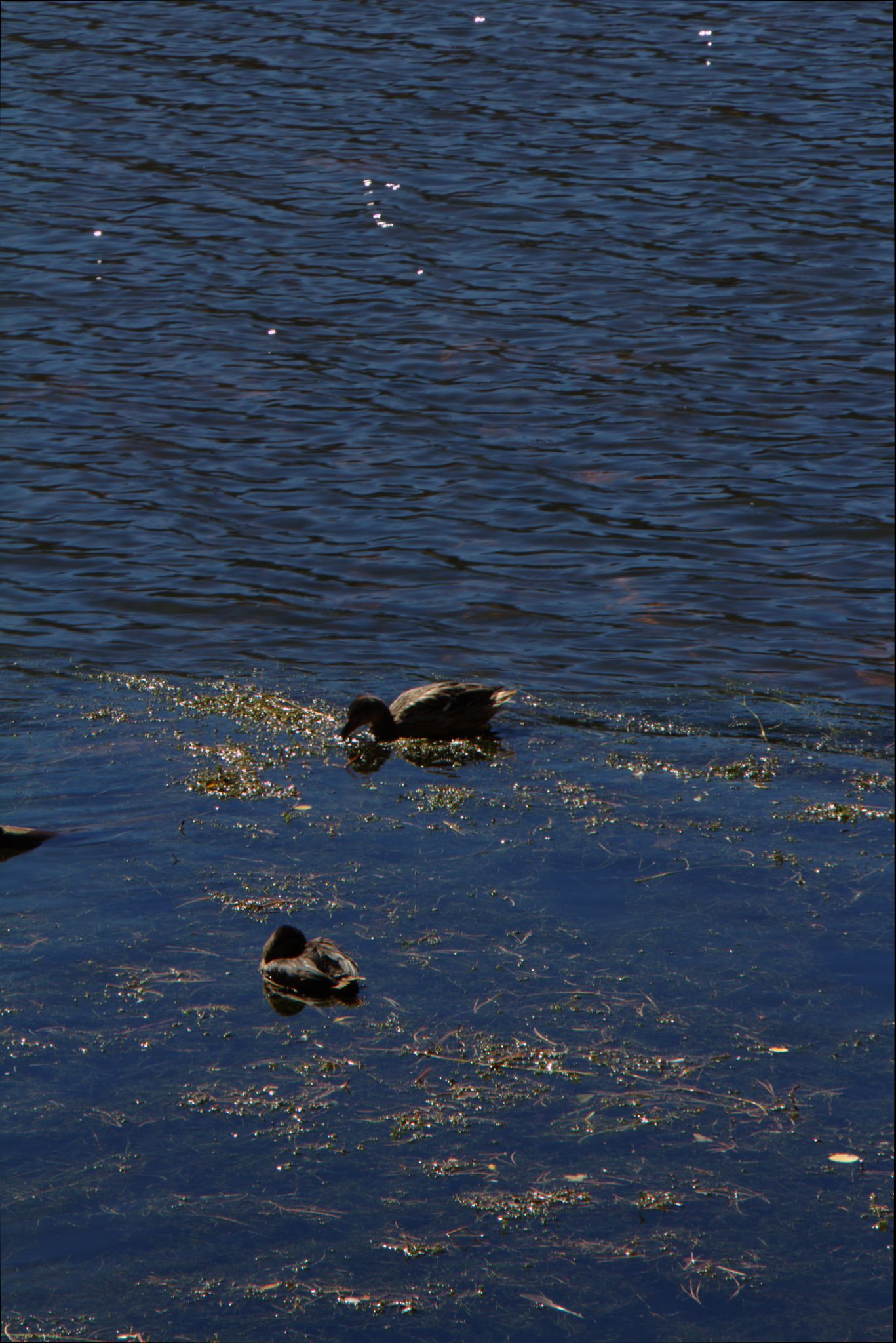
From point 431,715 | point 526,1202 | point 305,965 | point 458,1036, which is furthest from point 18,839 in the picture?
point 526,1202

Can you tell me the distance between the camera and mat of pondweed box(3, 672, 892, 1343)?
4676 millimetres

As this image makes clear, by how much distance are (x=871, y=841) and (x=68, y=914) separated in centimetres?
350

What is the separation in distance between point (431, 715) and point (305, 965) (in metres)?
2.61

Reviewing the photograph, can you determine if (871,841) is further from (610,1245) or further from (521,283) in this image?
(521,283)

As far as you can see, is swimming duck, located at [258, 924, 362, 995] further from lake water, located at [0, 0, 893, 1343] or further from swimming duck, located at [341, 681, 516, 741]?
swimming duck, located at [341, 681, 516, 741]

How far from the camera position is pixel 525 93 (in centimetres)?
2091

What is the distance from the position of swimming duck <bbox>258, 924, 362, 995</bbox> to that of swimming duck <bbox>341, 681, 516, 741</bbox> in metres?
2.24

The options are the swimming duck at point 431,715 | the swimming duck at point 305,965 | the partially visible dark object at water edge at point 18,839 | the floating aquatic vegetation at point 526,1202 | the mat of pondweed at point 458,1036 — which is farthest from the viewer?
the swimming duck at point 431,715

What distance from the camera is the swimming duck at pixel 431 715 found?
8430mm

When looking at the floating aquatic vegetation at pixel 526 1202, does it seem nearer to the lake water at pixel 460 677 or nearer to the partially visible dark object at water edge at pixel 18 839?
the lake water at pixel 460 677

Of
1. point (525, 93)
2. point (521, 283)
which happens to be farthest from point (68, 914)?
point (525, 93)

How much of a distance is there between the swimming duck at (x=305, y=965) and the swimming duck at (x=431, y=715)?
2238 millimetres

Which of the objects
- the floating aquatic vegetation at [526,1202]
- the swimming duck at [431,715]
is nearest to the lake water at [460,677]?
the floating aquatic vegetation at [526,1202]

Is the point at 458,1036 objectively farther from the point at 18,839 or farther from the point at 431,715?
the point at 431,715
